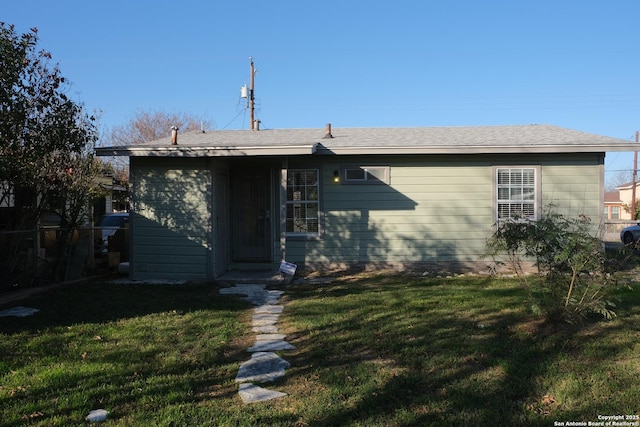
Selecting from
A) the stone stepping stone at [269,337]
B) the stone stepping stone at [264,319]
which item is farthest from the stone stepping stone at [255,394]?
the stone stepping stone at [264,319]

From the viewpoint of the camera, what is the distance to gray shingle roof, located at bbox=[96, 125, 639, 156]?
362 inches

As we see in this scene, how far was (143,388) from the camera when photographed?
4016 mm

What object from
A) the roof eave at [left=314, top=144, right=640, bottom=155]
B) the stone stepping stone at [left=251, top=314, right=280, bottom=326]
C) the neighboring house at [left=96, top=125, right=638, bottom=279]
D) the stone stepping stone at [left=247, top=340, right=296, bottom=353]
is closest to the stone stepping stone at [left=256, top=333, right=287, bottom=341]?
the stone stepping stone at [left=247, top=340, right=296, bottom=353]

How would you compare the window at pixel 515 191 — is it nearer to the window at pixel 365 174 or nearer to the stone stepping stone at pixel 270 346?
the window at pixel 365 174

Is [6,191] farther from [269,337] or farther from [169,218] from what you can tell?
[269,337]

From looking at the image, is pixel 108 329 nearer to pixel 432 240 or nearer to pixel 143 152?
pixel 143 152

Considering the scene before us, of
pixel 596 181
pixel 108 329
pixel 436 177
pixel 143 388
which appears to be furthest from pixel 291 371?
pixel 596 181

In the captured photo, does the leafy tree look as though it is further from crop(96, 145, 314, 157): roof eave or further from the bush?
the bush

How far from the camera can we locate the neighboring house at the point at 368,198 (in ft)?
31.9

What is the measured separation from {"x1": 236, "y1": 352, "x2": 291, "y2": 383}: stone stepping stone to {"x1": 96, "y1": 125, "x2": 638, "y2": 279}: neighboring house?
4.91 m

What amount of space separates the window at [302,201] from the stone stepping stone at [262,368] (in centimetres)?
581

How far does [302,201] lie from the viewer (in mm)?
10617

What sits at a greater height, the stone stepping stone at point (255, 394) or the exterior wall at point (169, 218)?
the exterior wall at point (169, 218)

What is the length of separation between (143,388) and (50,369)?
1.04 meters
